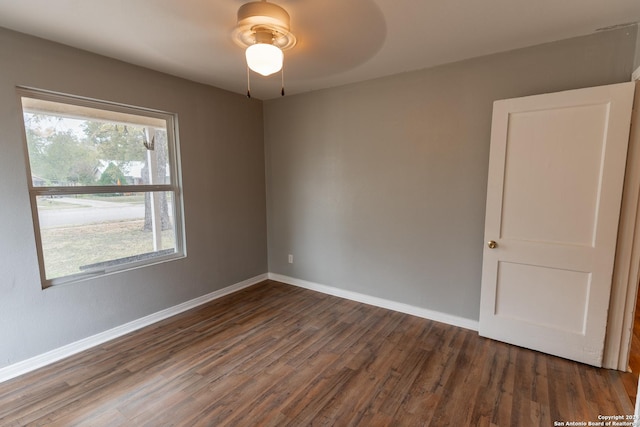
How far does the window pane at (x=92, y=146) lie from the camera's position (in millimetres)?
2225

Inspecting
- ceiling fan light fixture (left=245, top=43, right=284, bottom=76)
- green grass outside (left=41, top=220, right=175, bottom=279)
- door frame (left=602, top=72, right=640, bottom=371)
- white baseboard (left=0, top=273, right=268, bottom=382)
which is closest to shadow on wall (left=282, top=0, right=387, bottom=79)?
ceiling fan light fixture (left=245, top=43, right=284, bottom=76)

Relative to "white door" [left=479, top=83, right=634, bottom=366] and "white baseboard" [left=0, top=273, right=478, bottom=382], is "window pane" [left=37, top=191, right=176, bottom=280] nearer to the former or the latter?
"white baseboard" [left=0, top=273, right=478, bottom=382]

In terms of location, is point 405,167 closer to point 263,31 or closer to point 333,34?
point 333,34

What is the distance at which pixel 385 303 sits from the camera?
324 centimetres

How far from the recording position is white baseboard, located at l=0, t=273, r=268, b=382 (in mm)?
2137

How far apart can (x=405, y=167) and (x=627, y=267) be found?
1.79 meters

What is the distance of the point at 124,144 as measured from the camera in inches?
106

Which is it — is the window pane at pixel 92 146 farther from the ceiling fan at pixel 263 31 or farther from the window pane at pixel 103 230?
the ceiling fan at pixel 263 31

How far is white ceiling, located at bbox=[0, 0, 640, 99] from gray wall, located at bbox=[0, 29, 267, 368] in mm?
226

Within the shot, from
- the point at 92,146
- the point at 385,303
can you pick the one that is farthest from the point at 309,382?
the point at 92,146

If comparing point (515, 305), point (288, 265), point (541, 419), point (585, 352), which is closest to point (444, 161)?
point (515, 305)

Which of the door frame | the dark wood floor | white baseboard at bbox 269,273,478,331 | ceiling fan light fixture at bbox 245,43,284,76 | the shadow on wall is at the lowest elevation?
the dark wood floor

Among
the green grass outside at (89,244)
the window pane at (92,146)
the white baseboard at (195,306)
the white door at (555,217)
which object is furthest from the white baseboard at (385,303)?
the window pane at (92,146)

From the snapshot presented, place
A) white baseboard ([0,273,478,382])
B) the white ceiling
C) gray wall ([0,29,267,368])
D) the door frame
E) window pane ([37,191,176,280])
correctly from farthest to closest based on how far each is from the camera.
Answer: window pane ([37,191,176,280]) → white baseboard ([0,273,478,382]) → gray wall ([0,29,267,368]) → the door frame → the white ceiling
